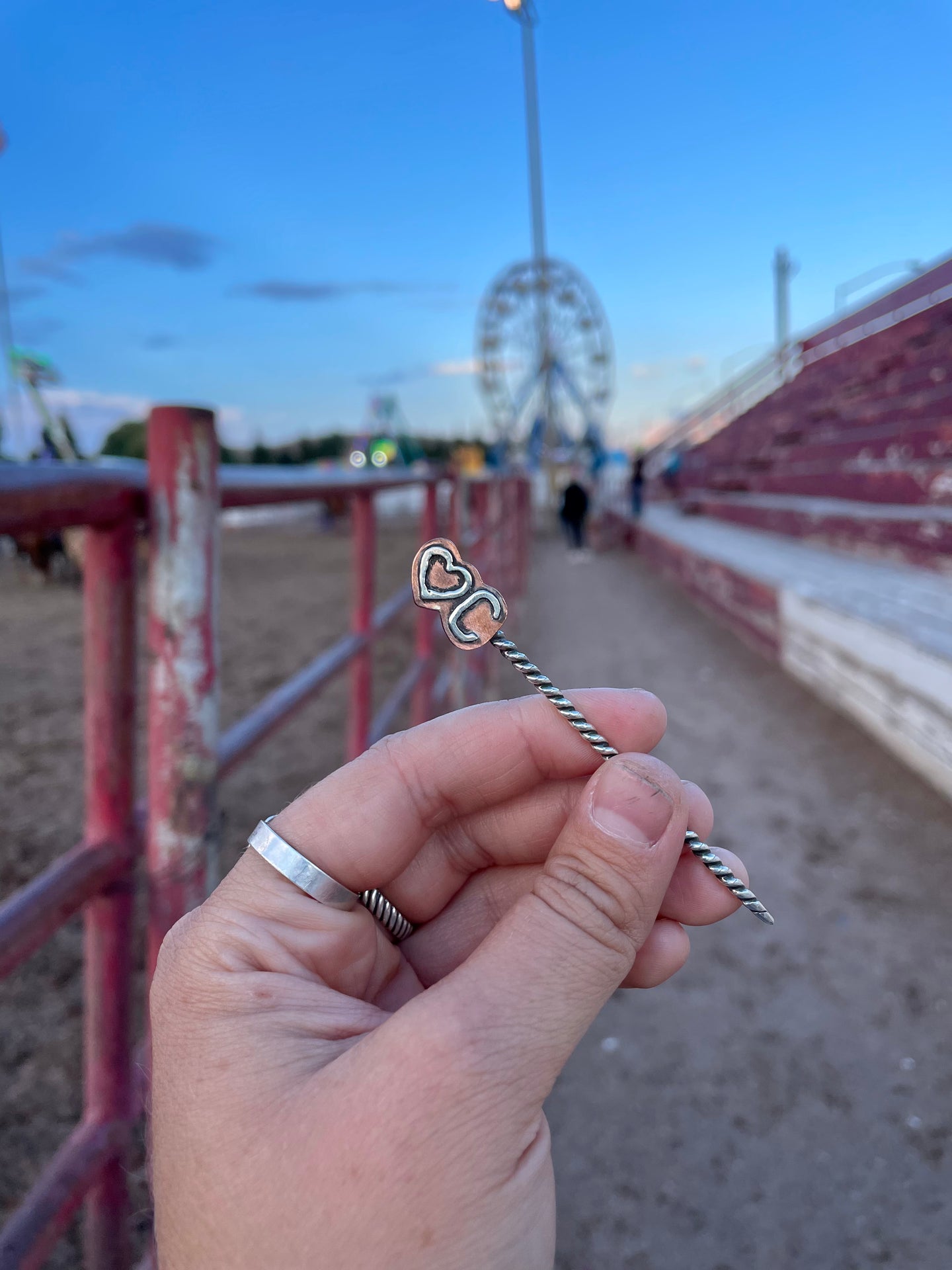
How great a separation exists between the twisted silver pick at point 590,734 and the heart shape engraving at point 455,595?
1.1 inches

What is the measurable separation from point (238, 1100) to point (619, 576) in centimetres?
1017

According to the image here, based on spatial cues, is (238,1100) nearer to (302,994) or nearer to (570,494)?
(302,994)

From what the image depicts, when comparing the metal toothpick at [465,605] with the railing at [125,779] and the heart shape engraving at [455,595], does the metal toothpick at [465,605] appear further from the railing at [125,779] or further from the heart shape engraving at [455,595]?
the railing at [125,779]

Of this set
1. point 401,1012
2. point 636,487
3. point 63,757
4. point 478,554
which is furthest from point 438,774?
point 636,487

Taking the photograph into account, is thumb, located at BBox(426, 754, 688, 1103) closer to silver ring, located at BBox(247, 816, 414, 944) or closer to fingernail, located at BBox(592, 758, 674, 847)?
fingernail, located at BBox(592, 758, 674, 847)

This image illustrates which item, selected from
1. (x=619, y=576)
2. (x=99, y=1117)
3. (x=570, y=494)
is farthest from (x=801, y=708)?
(x=570, y=494)

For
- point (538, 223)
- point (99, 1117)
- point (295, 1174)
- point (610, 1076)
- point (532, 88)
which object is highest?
point (532, 88)

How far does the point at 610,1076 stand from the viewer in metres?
1.92

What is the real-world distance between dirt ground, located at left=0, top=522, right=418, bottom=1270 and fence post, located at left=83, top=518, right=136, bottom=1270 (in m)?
0.30

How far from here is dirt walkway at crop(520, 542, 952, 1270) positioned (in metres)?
1.54

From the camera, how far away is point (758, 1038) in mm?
1993

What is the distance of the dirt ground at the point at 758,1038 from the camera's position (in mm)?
1557

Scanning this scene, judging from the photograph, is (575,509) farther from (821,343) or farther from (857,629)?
(857,629)

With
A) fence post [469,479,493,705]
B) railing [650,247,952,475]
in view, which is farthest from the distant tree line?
fence post [469,479,493,705]
